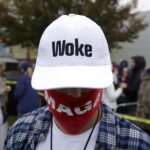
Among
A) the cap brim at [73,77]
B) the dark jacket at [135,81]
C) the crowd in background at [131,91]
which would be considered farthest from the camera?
the dark jacket at [135,81]

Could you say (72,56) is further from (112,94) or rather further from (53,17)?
(53,17)

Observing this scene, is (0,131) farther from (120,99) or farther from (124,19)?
(124,19)

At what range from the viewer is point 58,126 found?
2209mm

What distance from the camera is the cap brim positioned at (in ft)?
6.42

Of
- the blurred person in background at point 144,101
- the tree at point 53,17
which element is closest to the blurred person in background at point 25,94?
the blurred person in background at point 144,101

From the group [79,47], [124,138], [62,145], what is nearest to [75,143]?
[62,145]

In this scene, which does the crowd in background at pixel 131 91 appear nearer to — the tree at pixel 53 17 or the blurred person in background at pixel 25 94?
the blurred person in background at pixel 25 94

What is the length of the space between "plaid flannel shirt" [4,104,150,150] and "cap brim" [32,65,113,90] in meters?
0.26

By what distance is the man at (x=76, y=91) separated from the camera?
201 centimetres

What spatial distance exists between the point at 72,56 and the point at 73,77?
110mm

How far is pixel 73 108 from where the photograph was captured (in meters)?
2.11

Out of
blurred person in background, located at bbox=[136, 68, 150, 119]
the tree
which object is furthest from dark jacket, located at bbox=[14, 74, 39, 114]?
the tree

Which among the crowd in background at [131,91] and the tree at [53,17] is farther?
the tree at [53,17]

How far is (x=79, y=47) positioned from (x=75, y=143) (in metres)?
0.42
